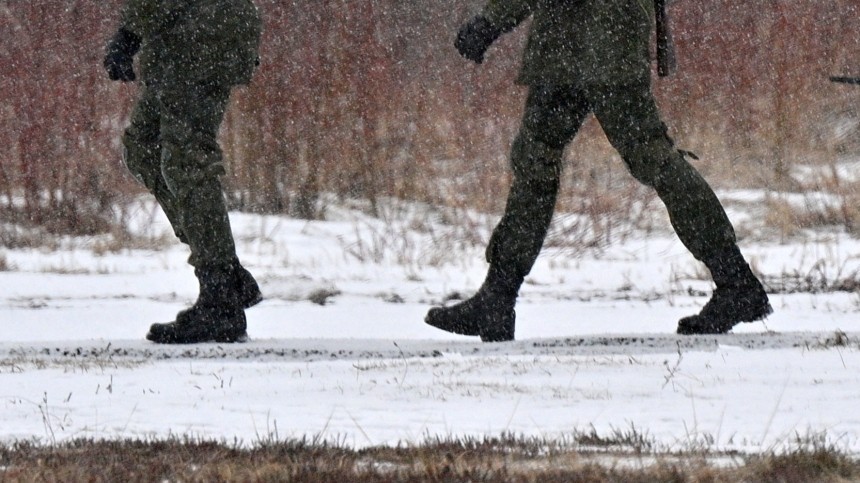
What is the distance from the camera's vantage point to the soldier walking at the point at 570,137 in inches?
169

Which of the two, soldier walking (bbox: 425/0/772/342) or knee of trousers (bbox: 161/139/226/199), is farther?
knee of trousers (bbox: 161/139/226/199)

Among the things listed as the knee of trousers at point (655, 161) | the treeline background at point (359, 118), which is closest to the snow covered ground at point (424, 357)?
the knee of trousers at point (655, 161)

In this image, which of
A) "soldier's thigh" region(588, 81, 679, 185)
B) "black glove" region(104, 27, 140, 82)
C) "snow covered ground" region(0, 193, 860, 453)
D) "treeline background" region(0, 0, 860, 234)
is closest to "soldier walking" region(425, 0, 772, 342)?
"soldier's thigh" region(588, 81, 679, 185)

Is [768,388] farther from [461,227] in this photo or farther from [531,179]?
[461,227]

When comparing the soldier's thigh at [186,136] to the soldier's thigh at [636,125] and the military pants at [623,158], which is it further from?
the soldier's thigh at [636,125]

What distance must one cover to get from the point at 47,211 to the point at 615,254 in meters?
3.70

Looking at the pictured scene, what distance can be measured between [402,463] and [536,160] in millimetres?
A: 2230

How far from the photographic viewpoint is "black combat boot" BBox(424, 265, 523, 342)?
175 inches

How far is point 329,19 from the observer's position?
9.52 meters

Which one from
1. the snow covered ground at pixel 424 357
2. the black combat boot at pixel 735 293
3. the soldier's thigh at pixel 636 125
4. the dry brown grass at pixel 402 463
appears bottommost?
the dry brown grass at pixel 402 463

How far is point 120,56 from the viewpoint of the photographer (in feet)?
15.4

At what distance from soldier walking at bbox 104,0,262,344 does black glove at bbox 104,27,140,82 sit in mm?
134

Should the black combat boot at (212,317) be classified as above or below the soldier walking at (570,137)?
below

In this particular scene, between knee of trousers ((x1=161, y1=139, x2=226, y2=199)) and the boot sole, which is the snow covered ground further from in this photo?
knee of trousers ((x1=161, y1=139, x2=226, y2=199))
